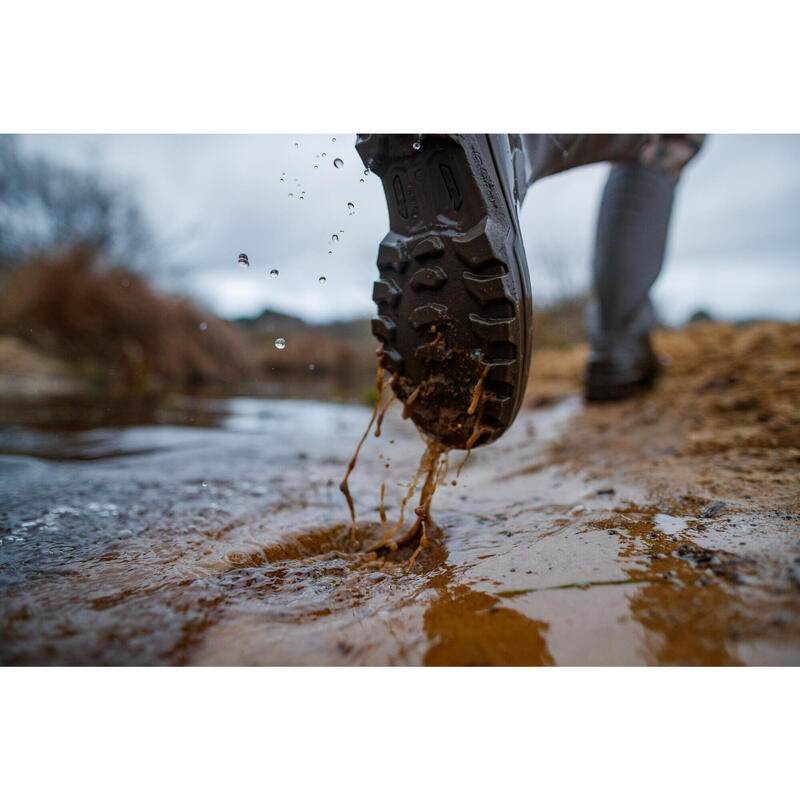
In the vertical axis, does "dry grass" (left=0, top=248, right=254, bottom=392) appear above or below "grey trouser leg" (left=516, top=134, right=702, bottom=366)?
below

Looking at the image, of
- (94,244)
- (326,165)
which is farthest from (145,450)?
(94,244)

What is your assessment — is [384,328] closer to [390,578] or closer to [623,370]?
[390,578]

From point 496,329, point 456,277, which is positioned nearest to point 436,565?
point 496,329

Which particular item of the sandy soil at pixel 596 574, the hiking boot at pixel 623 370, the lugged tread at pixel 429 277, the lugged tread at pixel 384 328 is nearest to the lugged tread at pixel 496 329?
the lugged tread at pixel 429 277

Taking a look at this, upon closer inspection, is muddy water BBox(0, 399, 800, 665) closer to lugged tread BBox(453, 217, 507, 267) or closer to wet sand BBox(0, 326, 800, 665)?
Answer: wet sand BBox(0, 326, 800, 665)

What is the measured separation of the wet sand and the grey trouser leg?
805 mm

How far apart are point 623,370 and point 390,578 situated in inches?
97.4

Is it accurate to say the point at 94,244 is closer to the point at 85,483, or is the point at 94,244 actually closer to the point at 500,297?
the point at 85,483

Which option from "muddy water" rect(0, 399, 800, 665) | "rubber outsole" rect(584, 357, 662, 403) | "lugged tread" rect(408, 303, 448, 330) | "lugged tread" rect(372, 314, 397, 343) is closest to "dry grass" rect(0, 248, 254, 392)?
"rubber outsole" rect(584, 357, 662, 403)

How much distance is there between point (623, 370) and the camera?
10.0 ft

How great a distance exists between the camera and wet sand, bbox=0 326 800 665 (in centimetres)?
80

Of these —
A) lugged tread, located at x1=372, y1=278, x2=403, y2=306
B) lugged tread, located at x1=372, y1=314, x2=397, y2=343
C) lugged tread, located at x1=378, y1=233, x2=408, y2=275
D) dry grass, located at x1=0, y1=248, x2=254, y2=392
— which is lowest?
dry grass, located at x1=0, y1=248, x2=254, y2=392
